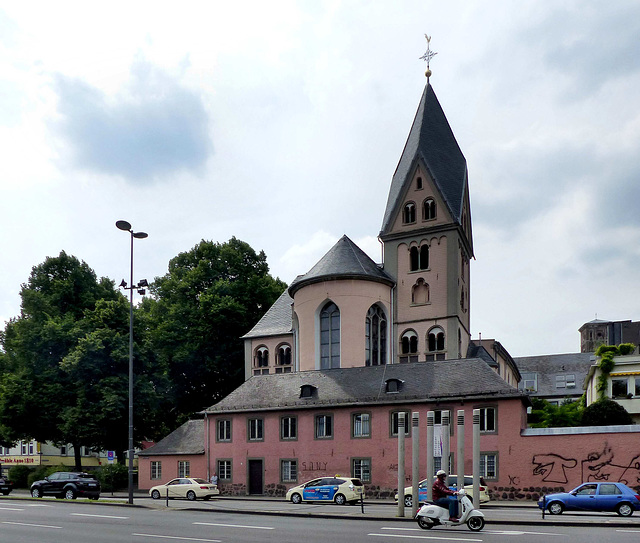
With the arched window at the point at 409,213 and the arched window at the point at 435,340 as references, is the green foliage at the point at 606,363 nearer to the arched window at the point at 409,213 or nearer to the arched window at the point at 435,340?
the arched window at the point at 435,340

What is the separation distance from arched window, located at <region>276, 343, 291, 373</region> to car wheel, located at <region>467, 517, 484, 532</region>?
4358 cm

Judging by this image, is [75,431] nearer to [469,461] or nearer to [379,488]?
[379,488]

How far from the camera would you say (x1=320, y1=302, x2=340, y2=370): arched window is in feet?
180

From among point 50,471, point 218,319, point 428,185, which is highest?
point 428,185

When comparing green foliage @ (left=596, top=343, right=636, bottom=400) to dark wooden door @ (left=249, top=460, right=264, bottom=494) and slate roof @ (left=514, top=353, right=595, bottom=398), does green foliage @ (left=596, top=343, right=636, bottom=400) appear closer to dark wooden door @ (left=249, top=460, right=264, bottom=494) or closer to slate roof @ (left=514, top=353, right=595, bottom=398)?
dark wooden door @ (left=249, top=460, right=264, bottom=494)

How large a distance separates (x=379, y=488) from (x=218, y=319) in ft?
96.2

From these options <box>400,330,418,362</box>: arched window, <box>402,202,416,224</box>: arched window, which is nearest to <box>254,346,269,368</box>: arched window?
<box>400,330,418,362</box>: arched window

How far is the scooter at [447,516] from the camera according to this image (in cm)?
1981

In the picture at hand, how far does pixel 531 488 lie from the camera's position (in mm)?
38406

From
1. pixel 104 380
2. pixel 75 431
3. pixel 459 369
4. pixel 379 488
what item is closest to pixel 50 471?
pixel 75 431

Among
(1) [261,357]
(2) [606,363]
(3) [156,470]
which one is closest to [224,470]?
(3) [156,470]

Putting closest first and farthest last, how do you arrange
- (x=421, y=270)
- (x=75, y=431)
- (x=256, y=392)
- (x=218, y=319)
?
(x=256, y=392), (x=75, y=431), (x=421, y=270), (x=218, y=319)

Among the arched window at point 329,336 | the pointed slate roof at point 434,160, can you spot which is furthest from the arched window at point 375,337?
the pointed slate roof at point 434,160

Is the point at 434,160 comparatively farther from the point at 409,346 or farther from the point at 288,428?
the point at 288,428
